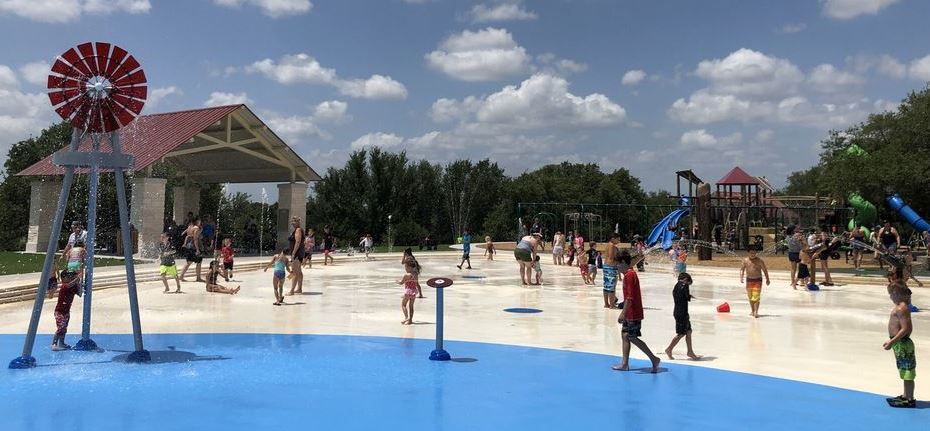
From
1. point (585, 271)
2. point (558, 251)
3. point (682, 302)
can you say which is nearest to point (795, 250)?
point (585, 271)

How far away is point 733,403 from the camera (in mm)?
7219

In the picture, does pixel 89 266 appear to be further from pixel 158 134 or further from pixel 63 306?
pixel 158 134

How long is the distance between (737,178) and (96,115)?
142 feet

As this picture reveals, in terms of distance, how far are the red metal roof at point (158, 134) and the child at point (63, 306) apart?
56.4 feet

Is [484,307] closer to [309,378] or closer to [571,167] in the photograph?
[309,378]

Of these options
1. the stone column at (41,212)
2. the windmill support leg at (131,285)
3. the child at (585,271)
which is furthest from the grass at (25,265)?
the child at (585,271)

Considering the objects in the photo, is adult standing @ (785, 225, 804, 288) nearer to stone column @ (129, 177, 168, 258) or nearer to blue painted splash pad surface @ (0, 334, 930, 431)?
blue painted splash pad surface @ (0, 334, 930, 431)

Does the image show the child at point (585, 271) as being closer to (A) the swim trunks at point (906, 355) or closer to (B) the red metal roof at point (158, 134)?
(A) the swim trunks at point (906, 355)

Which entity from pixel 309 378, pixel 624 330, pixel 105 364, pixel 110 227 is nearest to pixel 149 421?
pixel 309 378

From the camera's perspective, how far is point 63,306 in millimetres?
9609

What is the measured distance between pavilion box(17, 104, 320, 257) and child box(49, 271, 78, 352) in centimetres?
1720

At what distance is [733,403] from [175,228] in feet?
89.1

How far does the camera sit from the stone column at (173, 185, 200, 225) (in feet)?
123

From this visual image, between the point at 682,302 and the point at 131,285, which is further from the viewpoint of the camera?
the point at 131,285
